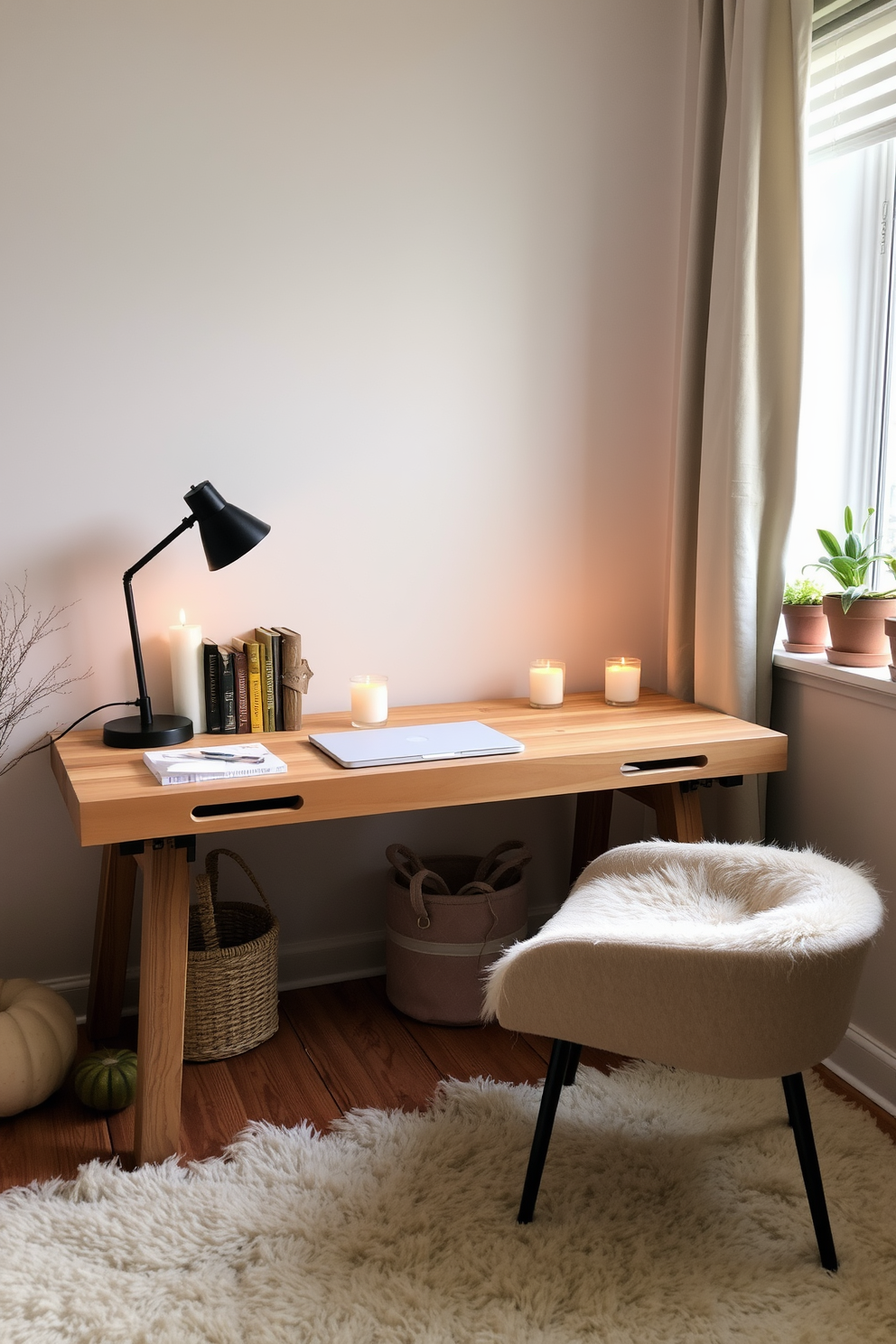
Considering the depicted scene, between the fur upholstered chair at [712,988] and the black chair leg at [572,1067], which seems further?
the black chair leg at [572,1067]

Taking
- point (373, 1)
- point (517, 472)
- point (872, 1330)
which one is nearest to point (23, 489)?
point (517, 472)

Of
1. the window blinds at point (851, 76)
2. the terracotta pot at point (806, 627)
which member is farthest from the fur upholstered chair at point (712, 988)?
the window blinds at point (851, 76)

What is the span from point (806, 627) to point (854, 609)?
193 mm

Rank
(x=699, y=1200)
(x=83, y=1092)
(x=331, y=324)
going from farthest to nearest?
(x=331, y=324) < (x=83, y=1092) < (x=699, y=1200)

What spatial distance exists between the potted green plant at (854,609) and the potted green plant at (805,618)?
0.08m

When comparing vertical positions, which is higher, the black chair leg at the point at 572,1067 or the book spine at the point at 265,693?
the book spine at the point at 265,693

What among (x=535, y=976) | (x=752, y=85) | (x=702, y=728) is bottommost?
(x=535, y=976)

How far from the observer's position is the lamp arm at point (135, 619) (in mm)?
2047

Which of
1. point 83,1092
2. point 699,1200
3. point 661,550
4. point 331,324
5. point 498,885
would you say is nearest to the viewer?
point 699,1200

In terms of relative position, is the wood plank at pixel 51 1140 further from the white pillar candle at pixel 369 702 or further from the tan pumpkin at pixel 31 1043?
the white pillar candle at pixel 369 702

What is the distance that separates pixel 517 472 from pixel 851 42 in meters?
1.06

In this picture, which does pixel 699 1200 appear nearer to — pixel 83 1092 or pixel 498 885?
pixel 498 885

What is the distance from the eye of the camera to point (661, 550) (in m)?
2.66

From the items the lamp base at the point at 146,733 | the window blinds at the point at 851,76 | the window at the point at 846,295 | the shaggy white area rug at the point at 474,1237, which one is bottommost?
the shaggy white area rug at the point at 474,1237
